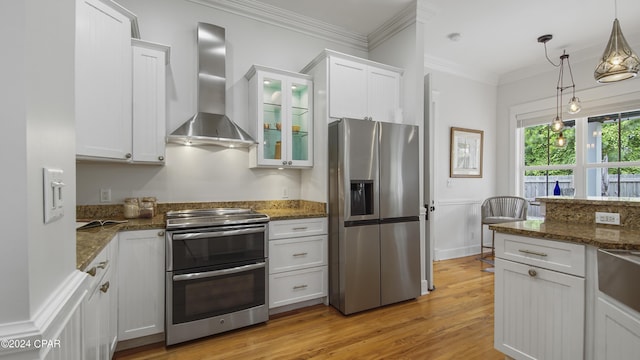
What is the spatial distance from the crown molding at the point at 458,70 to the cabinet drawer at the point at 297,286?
3.46 metres

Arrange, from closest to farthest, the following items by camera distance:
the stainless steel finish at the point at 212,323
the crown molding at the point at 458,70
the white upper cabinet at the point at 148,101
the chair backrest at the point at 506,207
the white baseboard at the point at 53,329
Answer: the white baseboard at the point at 53,329 → the stainless steel finish at the point at 212,323 → the white upper cabinet at the point at 148,101 → the crown molding at the point at 458,70 → the chair backrest at the point at 506,207

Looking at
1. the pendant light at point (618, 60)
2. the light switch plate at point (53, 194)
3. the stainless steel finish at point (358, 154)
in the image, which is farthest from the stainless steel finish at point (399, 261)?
the light switch plate at point (53, 194)

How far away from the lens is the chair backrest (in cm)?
447

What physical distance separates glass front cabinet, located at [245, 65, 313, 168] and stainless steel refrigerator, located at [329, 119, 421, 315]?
15.5 inches

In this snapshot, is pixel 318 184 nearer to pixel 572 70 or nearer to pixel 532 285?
pixel 532 285

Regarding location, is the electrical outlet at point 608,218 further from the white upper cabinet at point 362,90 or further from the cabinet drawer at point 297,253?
the cabinet drawer at point 297,253

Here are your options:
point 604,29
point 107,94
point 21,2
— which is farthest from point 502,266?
point 604,29

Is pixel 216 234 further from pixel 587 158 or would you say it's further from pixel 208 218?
pixel 587 158

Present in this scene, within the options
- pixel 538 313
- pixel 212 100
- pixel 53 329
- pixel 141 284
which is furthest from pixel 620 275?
pixel 212 100

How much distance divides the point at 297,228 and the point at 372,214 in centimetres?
72

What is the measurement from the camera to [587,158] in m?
4.12

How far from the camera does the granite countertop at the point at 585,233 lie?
135 centimetres

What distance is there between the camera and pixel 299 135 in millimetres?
3059

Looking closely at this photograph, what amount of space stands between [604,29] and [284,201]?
4.41 m
